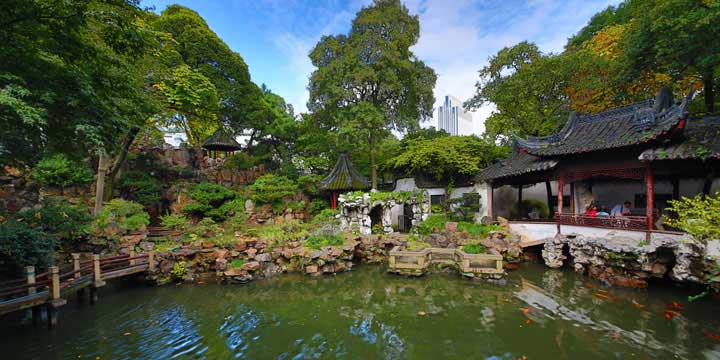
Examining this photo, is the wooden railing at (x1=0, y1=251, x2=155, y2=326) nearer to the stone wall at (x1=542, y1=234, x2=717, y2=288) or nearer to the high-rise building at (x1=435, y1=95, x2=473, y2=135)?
the stone wall at (x1=542, y1=234, x2=717, y2=288)

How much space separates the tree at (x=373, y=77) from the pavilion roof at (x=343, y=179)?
6.53 ft

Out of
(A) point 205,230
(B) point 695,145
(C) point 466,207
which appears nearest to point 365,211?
(C) point 466,207

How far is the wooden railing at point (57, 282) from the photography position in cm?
602

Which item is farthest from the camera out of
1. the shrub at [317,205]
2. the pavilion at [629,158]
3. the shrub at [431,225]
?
the shrub at [317,205]

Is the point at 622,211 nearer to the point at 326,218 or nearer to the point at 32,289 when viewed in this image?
the point at 326,218

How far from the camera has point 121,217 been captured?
11344 mm

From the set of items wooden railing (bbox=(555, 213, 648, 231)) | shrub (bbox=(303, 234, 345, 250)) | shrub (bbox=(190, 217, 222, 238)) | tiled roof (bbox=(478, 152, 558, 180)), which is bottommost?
shrub (bbox=(303, 234, 345, 250))

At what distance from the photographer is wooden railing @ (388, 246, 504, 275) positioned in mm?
9375

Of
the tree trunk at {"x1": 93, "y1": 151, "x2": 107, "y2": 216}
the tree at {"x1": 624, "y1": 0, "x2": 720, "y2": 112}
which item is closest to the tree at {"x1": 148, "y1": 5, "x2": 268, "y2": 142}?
the tree trunk at {"x1": 93, "y1": 151, "x2": 107, "y2": 216}

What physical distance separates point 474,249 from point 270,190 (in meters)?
11.1

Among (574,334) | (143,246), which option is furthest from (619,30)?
(143,246)

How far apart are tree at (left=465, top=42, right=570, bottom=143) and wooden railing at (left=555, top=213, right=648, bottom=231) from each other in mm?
4938

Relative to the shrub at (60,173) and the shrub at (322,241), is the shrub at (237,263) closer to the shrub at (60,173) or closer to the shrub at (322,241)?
the shrub at (322,241)

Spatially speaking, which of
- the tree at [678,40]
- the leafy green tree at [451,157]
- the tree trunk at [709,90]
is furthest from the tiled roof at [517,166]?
the tree trunk at [709,90]
